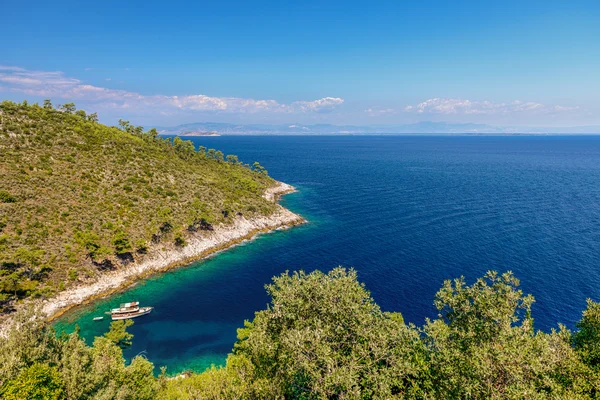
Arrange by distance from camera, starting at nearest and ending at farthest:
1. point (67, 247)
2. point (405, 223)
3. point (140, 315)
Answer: point (140, 315), point (67, 247), point (405, 223)

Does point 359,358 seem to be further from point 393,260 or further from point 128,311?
point 393,260

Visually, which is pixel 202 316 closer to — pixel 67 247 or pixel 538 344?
pixel 67 247

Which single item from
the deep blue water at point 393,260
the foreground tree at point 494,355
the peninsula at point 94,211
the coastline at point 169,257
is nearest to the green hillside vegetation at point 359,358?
the foreground tree at point 494,355

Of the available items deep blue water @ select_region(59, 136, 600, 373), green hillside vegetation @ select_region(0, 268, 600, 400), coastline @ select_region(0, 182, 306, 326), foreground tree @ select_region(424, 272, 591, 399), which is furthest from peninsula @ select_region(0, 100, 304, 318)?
foreground tree @ select_region(424, 272, 591, 399)

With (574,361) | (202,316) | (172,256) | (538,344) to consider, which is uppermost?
(538,344)

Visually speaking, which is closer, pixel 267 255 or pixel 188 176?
pixel 267 255

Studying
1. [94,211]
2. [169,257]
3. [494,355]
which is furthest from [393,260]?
[94,211]

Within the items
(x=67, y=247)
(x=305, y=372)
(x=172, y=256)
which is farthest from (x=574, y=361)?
(x=67, y=247)

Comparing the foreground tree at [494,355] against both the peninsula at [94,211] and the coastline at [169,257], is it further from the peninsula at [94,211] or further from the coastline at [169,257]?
the peninsula at [94,211]
